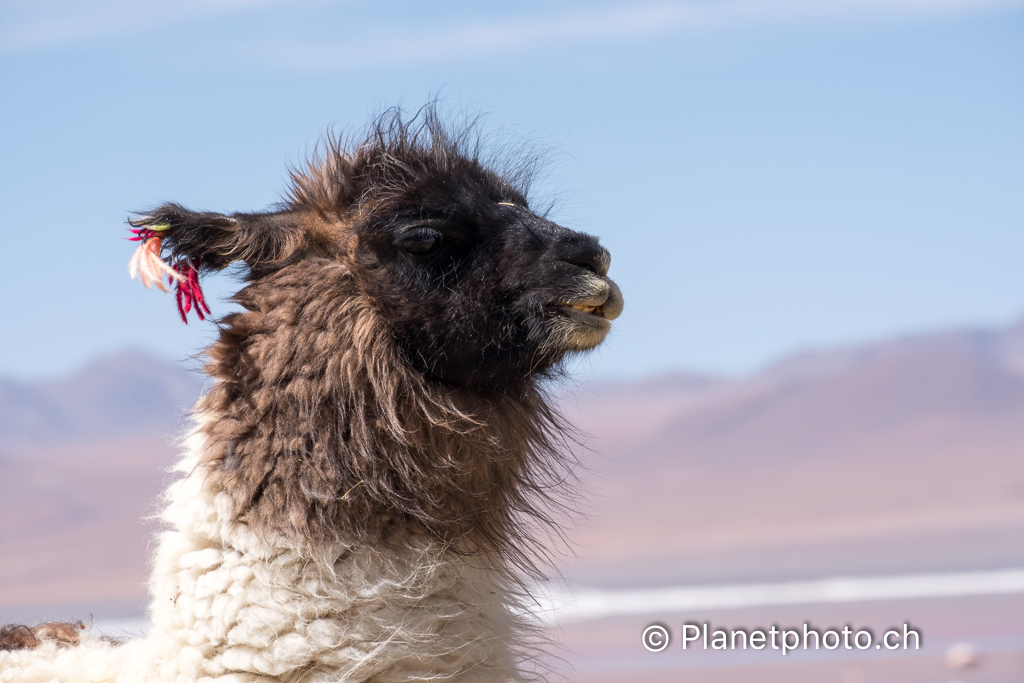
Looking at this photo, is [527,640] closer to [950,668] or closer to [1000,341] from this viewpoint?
[950,668]

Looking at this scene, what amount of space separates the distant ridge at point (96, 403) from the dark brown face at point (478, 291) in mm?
71642

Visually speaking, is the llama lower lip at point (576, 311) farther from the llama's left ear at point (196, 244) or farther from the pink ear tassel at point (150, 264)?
the pink ear tassel at point (150, 264)

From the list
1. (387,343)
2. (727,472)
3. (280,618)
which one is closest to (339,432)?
(387,343)

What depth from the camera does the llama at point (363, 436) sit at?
2518 mm

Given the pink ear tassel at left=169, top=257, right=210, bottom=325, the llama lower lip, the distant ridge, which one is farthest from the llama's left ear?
the distant ridge

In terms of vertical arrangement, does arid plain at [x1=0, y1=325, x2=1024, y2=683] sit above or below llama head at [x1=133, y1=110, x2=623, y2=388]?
above

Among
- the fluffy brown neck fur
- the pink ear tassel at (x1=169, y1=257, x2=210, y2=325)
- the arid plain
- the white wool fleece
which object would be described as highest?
the arid plain

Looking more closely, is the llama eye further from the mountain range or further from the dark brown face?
the mountain range

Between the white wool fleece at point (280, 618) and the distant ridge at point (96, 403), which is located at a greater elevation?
the distant ridge at point (96, 403)

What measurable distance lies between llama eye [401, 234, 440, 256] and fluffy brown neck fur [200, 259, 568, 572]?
0.59ft

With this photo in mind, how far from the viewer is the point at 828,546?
30016mm

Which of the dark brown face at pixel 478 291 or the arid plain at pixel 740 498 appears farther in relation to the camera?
the arid plain at pixel 740 498

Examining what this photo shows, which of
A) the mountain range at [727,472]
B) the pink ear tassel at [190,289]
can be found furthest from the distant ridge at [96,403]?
the pink ear tassel at [190,289]

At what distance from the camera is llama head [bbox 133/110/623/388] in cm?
285
